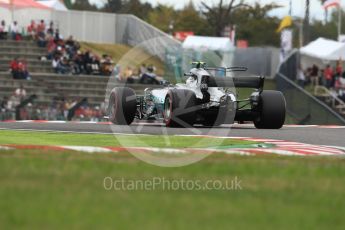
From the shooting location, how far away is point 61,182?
7.64m

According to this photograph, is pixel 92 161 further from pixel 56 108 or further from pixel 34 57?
pixel 34 57

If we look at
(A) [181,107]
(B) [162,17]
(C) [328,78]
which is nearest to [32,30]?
(C) [328,78]

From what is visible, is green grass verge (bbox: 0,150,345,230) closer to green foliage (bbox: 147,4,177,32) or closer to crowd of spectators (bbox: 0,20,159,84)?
crowd of spectators (bbox: 0,20,159,84)

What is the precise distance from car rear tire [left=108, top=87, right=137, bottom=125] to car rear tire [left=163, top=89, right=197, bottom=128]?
1426 millimetres

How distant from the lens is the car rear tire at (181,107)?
1706 centimetres

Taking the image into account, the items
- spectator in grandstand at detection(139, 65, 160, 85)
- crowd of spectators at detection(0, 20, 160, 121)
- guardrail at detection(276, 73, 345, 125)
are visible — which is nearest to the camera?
guardrail at detection(276, 73, 345, 125)

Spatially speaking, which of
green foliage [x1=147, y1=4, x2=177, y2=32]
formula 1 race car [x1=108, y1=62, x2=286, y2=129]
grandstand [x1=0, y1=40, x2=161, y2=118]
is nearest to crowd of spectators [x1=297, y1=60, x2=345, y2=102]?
grandstand [x1=0, y1=40, x2=161, y2=118]

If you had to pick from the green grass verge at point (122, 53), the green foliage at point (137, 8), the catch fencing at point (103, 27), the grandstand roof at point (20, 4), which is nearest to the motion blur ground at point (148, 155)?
the green grass verge at point (122, 53)

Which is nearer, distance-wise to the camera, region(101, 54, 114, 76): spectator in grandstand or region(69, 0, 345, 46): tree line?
region(101, 54, 114, 76): spectator in grandstand

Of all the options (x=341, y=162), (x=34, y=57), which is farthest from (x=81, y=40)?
(x=341, y=162)

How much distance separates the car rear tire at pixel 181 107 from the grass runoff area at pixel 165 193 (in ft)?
21.4

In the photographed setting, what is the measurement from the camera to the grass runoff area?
5961 mm

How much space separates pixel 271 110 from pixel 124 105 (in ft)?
10.5

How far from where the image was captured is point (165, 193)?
7289mm
